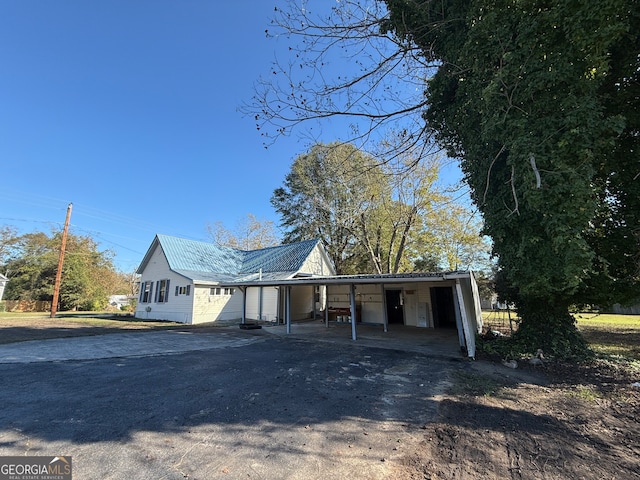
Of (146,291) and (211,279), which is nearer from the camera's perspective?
(211,279)

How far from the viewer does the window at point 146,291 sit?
1908 cm

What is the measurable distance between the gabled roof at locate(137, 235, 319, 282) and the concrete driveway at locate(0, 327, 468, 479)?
10.1 meters

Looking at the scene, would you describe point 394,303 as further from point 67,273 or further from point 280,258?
point 67,273

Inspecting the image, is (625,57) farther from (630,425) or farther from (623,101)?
(630,425)

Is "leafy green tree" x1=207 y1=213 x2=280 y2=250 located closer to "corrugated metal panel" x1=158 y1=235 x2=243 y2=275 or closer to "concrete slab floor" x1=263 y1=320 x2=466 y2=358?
"corrugated metal panel" x1=158 y1=235 x2=243 y2=275

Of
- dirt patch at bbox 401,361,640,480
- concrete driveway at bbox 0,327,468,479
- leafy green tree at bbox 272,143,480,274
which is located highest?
leafy green tree at bbox 272,143,480,274

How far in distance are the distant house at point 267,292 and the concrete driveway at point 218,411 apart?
5430mm

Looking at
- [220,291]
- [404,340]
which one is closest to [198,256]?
[220,291]

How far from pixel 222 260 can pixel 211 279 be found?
4.14 m

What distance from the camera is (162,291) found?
18188mm

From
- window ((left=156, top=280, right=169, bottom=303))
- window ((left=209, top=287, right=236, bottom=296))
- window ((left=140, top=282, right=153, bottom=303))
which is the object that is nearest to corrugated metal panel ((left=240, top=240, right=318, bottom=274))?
window ((left=209, top=287, right=236, bottom=296))

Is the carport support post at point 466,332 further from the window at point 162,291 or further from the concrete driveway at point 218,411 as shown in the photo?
the window at point 162,291

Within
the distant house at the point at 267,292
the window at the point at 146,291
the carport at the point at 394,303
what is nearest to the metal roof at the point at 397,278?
the distant house at the point at 267,292

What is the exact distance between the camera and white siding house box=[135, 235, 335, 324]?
16422 millimetres
